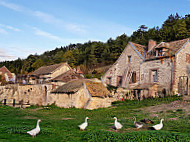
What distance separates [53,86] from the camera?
31031 mm

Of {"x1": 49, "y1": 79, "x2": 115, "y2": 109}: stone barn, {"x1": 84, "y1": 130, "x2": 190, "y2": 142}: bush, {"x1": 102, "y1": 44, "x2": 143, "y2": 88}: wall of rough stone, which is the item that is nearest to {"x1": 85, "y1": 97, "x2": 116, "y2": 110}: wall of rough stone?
{"x1": 49, "y1": 79, "x2": 115, "y2": 109}: stone barn

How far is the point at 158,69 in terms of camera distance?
2955cm

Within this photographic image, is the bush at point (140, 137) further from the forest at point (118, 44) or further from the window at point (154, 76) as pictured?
the forest at point (118, 44)

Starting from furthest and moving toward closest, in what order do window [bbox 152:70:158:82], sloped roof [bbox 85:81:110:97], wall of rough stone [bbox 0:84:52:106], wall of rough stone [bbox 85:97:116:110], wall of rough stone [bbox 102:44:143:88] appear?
1. wall of rough stone [bbox 102:44:143:88]
2. wall of rough stone [bbox 0:84:52:106]
3. window [bbox 152:70:158:82]
4. sloped roof [bbox 85:81:110:97]
5. wall of rough stone [bbox 85:97:116:110]

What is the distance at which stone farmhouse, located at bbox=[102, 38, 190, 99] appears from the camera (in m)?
27.7

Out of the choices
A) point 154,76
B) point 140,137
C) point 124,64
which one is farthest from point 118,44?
point 140,137

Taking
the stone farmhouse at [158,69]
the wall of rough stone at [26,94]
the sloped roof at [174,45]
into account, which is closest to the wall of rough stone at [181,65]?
the stone farmhouse at [158,69]

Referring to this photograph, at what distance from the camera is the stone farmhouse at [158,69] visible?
2770cm

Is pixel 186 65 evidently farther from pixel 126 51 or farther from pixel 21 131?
pixel 21 131

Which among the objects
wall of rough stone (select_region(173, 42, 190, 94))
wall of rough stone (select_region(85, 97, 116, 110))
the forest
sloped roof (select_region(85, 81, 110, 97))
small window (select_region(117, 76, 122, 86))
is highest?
the forest

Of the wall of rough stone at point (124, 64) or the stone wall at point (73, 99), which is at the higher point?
the wall of rough stone at point (124, 64)

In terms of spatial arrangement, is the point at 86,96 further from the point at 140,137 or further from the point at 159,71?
the point at 140,137

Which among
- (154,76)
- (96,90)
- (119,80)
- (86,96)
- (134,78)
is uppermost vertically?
(154,76)

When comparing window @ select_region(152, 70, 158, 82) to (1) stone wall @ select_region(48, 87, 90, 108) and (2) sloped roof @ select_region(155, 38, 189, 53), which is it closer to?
(2) sloped roof @ select_region(155, 38, 189, 53)
